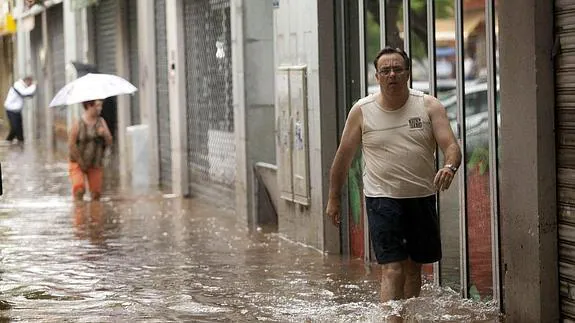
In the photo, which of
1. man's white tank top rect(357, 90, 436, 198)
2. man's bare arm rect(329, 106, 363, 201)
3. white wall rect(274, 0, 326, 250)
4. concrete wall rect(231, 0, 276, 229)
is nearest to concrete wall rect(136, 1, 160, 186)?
concrete wall rect(231, 0, 276, 229)

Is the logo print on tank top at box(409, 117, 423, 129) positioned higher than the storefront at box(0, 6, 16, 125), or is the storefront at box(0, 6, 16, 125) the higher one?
the storefront at box(0, 6, 16, 125)

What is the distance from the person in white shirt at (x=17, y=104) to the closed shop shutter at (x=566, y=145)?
29.4m

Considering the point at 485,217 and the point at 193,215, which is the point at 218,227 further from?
the point at 485,217

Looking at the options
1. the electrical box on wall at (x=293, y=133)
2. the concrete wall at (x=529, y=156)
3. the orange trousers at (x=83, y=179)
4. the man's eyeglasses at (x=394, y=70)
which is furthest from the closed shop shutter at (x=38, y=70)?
the concrete wall at (x=529, y=156)

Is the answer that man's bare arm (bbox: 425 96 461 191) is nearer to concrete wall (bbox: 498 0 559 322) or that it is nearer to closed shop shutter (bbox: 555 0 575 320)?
concrete wall (bbox: 498 0 559 322)

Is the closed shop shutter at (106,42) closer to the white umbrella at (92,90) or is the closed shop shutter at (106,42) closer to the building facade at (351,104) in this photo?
the building facade at (351,104)

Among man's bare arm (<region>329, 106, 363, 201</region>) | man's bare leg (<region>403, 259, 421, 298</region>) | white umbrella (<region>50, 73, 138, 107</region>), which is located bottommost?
man's bare leg (<region>403, 259, 421, 298</region>)

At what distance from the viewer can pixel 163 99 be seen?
21.5m

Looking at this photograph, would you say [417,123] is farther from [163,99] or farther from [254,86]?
[163,99]

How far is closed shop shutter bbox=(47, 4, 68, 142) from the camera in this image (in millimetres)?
33688

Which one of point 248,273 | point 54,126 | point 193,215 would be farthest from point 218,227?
point 54,126

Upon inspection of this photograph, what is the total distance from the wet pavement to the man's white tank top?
2.44 ft

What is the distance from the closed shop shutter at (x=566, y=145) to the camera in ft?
26.0

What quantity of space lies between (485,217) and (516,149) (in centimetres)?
137
